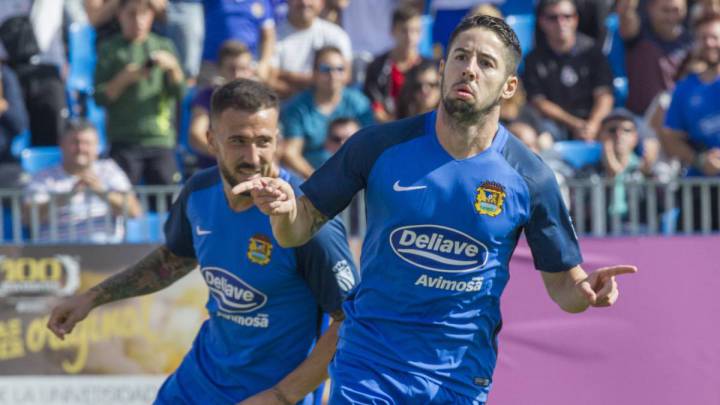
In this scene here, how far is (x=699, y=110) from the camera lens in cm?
927

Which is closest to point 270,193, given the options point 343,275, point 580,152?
point 343,275

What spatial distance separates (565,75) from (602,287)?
6.81m

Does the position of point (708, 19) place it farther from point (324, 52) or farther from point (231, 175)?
point (231, 175)

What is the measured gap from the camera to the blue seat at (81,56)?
11.9 m

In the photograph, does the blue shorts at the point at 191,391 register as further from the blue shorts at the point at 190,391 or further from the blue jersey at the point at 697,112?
the blue jersey at the point at 697,112

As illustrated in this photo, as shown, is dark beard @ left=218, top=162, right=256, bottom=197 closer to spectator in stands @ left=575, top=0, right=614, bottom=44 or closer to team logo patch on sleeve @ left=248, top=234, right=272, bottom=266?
team logo patch on sleeve @ left=248, top=234, right=272, bottom=266

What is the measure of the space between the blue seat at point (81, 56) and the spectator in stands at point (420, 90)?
12.7 feet

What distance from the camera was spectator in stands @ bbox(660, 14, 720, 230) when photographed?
9.20m

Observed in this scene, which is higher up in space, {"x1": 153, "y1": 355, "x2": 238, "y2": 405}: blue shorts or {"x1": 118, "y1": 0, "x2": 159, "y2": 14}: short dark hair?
{"x1": 118, "y1": 0, "x2": 159, "y2": 14}: short dark hair

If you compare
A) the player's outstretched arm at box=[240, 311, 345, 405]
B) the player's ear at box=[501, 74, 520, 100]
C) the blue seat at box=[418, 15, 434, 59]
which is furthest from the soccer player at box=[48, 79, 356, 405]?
the blue seat at box=[418, 15, 434, 59]

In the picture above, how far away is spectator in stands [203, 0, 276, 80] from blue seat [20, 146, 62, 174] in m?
1.62

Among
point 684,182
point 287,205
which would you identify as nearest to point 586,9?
point 684,182

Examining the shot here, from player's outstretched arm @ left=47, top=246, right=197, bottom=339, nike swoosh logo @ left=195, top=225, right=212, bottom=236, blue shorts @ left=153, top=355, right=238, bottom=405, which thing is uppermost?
nike swoosh logo @ left=195, top=225, right=212, bottom=236

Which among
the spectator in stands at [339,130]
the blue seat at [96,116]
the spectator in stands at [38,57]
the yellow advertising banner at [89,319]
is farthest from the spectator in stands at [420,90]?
the spectator in stands at [38,57]
